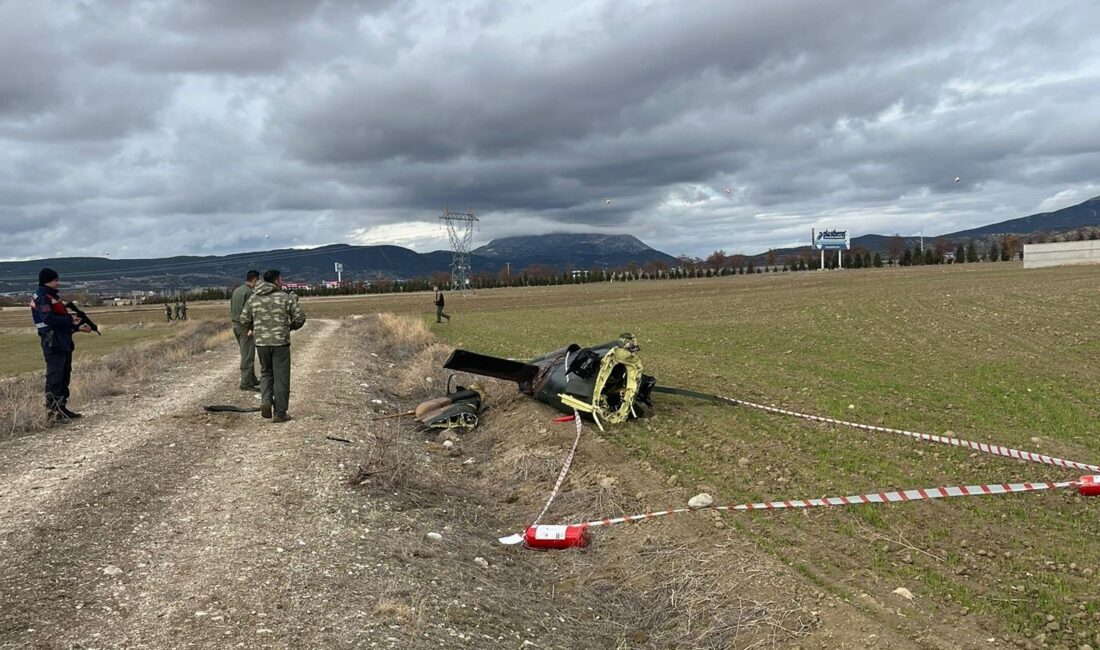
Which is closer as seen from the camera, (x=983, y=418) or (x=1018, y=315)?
(x=983, y=418)

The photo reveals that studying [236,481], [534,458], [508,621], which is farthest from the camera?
[534,458]

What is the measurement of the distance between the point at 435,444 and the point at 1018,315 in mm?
19470

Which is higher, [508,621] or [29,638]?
[29,638]

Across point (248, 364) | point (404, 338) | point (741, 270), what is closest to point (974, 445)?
point (248, 364)

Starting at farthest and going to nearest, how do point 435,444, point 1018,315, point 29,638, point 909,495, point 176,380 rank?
point 1018,315
point 176,380
point 435,444
point 909,495
point 29,638

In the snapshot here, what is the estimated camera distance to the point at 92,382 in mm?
14008

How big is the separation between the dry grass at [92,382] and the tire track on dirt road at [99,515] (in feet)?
2.25

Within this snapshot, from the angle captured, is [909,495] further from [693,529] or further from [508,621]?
[508,621]

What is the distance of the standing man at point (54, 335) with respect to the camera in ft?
33.5

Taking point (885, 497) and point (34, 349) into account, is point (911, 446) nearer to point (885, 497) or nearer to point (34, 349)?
point (885, 497)

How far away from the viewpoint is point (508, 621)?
5.04 metres

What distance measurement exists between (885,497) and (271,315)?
795 centimetres

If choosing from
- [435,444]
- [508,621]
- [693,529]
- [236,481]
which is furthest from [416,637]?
[435,444]

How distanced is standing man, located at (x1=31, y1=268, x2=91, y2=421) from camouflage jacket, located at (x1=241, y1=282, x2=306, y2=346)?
2.49 meters
